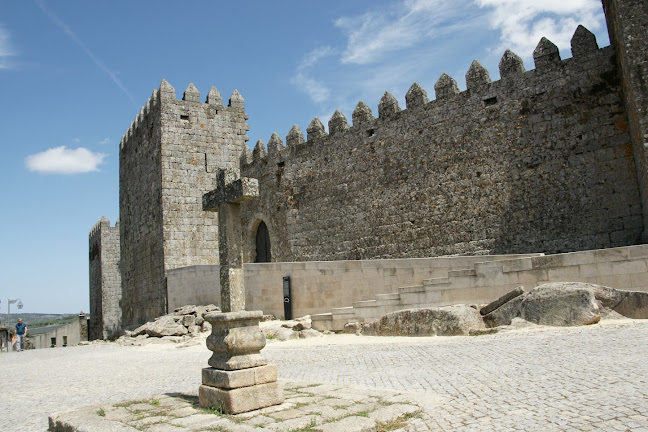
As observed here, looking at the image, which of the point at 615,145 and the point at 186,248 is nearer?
Answer: the point at 615,145

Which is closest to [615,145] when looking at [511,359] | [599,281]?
[599,281]

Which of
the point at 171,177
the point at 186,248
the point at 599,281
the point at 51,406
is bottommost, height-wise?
the point at 51,406

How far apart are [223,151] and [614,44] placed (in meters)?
11.9

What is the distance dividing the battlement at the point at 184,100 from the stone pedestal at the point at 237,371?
1393 cm

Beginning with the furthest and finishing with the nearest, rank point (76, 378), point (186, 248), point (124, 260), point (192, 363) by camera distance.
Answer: point (124, 260) < point (186, 248) < point (192, 363) < point (76, 378)

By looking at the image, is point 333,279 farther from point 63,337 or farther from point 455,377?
point 63,337

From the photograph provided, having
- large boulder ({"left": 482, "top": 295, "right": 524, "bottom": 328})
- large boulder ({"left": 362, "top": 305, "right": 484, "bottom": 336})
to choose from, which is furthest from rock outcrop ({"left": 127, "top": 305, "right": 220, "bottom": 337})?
large boulder ({"left": 482, "top": 295, "right": 524, "bottom": 328})

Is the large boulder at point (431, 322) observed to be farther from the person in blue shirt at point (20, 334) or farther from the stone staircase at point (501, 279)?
the person in blue shirt at point (20, 334)

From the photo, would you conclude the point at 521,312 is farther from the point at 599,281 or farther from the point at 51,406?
the point at 51,406

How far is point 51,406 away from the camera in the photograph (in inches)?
239

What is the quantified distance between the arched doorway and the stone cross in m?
12.5

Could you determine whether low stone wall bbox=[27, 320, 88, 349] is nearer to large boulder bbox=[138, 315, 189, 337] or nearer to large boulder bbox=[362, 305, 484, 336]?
large boulder bbox=[138, 315, 189, 337]

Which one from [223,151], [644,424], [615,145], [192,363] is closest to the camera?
[644,424]

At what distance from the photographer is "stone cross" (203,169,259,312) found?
5676mm
